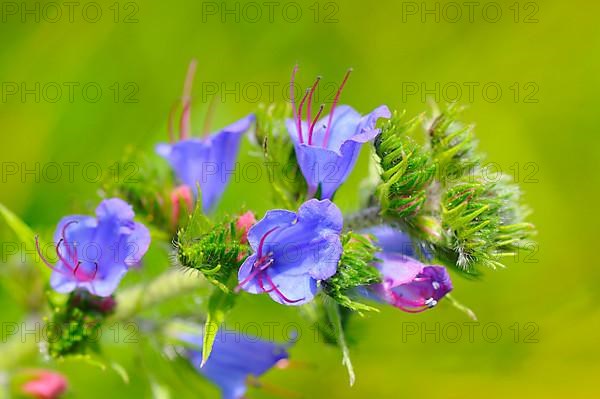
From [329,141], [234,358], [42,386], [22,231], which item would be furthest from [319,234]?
[42,386]

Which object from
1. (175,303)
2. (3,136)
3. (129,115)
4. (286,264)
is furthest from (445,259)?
(3,136)

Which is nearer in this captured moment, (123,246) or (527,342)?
(123,246)

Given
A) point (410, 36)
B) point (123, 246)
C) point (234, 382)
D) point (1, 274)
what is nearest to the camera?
point (123, 246)

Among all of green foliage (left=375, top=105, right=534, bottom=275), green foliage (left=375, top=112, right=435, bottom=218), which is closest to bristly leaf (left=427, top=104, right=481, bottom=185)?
green foliage (left=375, top=105, right=534, bottom=275)

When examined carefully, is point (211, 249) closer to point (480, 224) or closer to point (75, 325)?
point (75, 325)

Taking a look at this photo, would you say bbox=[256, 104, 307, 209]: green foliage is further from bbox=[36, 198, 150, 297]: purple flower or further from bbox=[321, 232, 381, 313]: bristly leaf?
bbox=[36, 198, 150, 297]: purple flower

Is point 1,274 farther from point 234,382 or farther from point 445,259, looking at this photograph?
point 445,259
